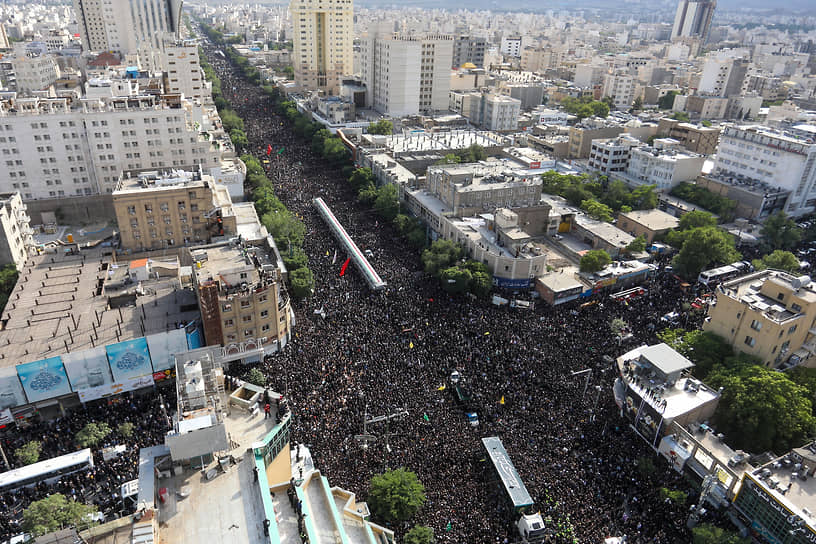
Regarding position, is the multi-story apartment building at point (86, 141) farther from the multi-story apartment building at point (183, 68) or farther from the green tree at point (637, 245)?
the green tree at point (637, 245)

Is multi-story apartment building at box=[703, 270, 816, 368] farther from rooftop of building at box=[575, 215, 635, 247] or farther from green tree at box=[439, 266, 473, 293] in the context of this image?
green tree at box=[439, 266, 473, 293]

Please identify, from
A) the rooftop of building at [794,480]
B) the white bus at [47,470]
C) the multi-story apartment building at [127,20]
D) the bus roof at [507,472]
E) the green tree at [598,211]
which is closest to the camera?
the rooftop of building at [794,480]

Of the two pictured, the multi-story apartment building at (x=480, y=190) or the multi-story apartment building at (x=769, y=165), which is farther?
the multi-story apartment building at (x=769, y=165)

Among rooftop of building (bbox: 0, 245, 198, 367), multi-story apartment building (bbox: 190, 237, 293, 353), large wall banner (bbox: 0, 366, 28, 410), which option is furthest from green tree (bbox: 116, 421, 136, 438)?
multi-story apartment building (bbox: 190, 237, 293, 353)

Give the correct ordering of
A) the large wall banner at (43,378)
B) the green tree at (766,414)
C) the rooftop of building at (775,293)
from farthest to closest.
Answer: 1. the rooftop of building at (775,293)
2. the large wall banner at (43,378)
3. the green tree at (766,414)

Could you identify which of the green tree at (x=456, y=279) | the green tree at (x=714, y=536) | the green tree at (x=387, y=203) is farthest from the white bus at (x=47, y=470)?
the green tree at (x=387, y=203)

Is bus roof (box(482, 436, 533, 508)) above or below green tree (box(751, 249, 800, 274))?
below

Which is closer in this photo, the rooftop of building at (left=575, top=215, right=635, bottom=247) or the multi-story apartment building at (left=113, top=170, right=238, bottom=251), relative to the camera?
the multi-story apartment building at (left=113, top=170, right=238, bottom=251)
